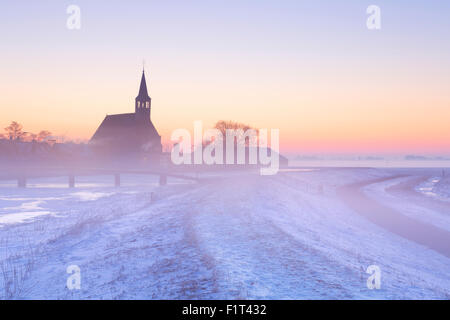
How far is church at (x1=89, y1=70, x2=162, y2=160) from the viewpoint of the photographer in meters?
78.4

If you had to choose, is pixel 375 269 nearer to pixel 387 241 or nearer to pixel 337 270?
pixel 337 270

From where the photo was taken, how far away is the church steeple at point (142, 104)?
81.2 meters

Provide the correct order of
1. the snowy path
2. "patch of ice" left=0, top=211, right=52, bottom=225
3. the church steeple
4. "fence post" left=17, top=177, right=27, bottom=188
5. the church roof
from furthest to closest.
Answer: the church steeple < the church roof < "fence post" left=17, top=177, right=27, bottom=188 < "patch of ice" left=0, top=211, right=52, bottom=225 < the snowy path

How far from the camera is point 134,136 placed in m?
79.1

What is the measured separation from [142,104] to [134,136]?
8.71 meters

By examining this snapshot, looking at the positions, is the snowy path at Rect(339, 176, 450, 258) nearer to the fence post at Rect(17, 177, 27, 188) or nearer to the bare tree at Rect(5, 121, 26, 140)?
the fence post at Rect(17, 177, 27, 188)

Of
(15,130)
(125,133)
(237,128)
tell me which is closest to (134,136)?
(125,133)

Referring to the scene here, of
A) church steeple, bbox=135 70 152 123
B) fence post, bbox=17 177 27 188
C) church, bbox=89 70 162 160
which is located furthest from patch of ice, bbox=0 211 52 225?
church steeple, bbox=135 70 152 123

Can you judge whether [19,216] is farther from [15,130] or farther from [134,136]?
[15,130]

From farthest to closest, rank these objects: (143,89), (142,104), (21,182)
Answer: (142,104) → (143,89) → (21,182)

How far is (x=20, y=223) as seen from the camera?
19312 millimetres

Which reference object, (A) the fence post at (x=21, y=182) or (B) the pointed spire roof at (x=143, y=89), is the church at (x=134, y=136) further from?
(A) the fence post at (x=21, y=182)
